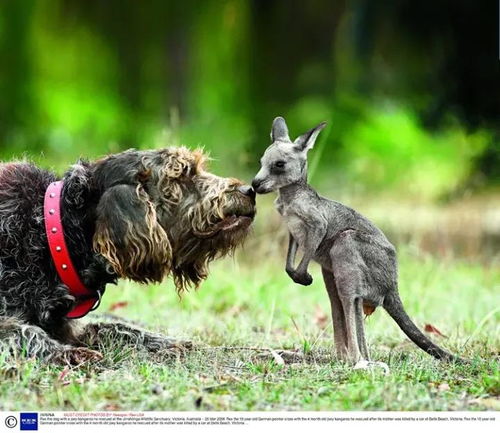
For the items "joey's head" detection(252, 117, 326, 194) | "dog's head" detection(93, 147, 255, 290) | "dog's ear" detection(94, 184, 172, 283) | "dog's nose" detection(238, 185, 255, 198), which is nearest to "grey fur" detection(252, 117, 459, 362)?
"joey's head" detection(252, 117, 326, 194)

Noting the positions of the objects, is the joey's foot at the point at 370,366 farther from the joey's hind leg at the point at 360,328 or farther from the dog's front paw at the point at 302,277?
the dog's front paw at the point at 302,277

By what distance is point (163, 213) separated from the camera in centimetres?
488

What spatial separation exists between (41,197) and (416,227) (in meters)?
5.19

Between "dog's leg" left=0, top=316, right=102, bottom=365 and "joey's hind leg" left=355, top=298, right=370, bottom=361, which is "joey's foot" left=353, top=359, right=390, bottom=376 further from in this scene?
"dog's leg" left=0, top=316, right=102, bottom=365

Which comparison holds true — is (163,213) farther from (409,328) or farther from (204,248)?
(409,328)

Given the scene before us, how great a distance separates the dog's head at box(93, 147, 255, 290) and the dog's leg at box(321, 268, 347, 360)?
474 millimetres

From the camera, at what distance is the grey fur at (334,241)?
4.51 meters

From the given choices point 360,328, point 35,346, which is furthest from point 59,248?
point 360,328

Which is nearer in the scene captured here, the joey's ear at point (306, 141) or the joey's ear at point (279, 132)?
the joey's ear at point (306, 141)

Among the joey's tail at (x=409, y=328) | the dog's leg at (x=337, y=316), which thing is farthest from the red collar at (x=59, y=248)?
the joey's tail at (x=409, y=328)

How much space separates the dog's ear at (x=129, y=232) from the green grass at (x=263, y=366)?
47cm

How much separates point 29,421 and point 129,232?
40.5 inches

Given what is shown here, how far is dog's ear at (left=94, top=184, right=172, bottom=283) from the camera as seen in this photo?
470 cm

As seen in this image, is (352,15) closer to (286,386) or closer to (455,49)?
(455,49)
